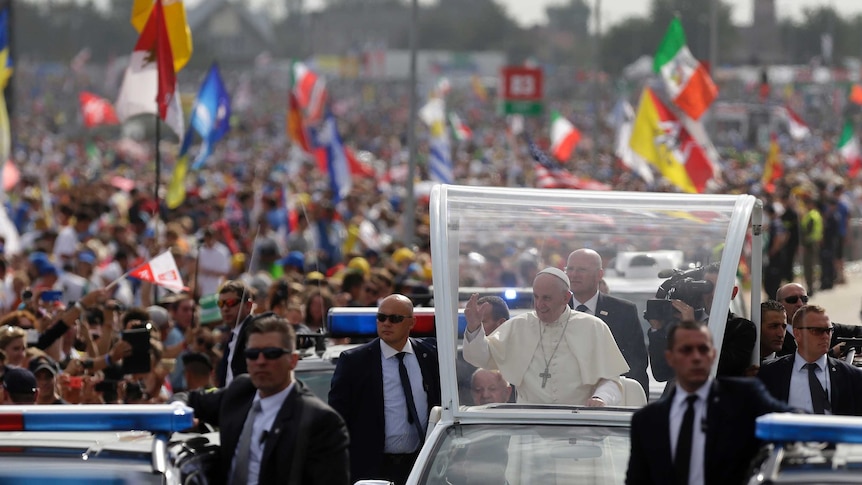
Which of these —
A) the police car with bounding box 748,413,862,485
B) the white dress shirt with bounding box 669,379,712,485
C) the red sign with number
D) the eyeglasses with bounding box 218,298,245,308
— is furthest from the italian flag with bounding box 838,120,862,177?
the police car with bounding box 748,413,862,485

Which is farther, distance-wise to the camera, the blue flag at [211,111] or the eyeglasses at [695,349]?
the blue flag at [211,111]

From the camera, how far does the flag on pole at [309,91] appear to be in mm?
32906

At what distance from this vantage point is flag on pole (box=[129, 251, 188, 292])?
13.0 m

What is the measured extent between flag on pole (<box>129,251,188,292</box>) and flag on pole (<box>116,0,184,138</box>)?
2220 mm

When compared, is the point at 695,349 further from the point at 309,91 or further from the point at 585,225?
the point at 309,91

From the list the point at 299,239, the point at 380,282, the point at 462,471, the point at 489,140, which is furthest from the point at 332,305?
the point at 489,140

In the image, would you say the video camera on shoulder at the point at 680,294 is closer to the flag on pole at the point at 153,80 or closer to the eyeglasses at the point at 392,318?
the eyeglasses at the point at 392,318

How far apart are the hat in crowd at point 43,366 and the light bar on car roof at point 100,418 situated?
14.0ft

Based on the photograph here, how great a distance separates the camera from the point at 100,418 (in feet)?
18.4

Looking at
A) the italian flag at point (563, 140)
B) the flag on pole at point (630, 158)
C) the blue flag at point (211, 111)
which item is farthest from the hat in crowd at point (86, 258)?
the italian flag at point (563, 140)

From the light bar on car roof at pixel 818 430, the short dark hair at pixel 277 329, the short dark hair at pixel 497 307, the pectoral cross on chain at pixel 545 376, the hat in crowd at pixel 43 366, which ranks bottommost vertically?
the hat in crowd at pixel 43 366

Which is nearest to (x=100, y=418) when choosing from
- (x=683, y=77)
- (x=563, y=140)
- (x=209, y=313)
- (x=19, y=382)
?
(x=19, y=382)

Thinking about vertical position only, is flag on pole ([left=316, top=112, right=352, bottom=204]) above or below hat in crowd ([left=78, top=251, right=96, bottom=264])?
above

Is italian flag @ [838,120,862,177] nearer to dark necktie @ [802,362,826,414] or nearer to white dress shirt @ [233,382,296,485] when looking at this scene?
dark necktie @ [802,362,826,414]
